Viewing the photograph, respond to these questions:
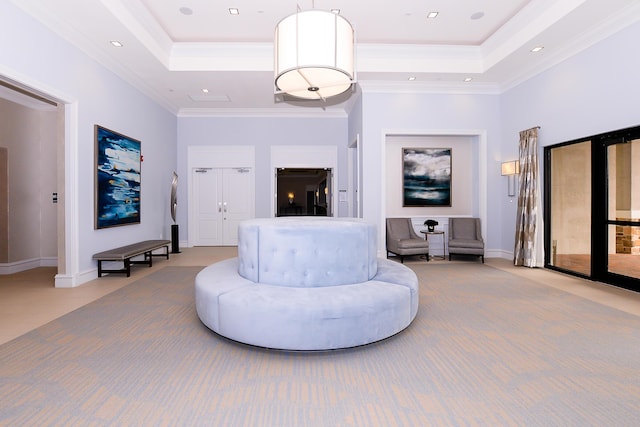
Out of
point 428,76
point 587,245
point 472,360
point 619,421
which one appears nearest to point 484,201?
point 587,245

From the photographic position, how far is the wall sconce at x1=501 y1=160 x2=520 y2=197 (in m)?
6.37

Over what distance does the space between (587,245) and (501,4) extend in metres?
4.75

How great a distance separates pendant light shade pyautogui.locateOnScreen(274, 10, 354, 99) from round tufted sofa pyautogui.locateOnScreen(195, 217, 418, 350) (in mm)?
1582

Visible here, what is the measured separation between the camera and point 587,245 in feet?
21.5

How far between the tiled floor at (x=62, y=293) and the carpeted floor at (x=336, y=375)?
35cm

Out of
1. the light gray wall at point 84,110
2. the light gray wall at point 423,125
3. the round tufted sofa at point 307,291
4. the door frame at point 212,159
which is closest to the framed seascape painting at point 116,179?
the light gray wall at point 84,110

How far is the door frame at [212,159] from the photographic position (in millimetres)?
8750

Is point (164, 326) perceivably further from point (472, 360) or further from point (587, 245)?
point (587, 245)

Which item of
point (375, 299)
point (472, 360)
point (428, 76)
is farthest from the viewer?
point (428, 76)

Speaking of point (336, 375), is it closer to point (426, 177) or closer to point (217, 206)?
point (426, 177)

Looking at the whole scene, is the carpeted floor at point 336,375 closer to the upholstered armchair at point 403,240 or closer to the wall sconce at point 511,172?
the upholstered armchair at point 403,240

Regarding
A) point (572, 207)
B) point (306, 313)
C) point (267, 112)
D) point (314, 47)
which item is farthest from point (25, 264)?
point (572, 207)

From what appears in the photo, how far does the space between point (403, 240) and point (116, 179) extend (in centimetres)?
533

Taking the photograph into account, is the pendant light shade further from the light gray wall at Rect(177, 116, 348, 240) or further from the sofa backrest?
the light gray wall at Rect(177, 116, 348, 240)
